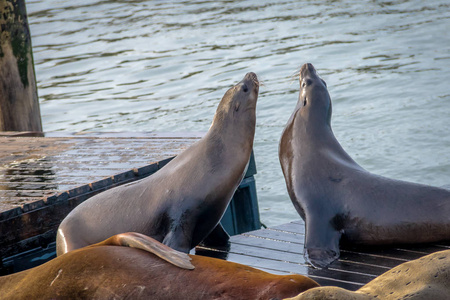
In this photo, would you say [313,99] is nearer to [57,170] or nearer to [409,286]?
[57,170]

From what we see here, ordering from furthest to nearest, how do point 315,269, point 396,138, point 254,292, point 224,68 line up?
point 224,68, point 396,138, point 315,269, point 254,292

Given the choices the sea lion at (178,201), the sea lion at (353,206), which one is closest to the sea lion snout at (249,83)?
the sea lion at (178,201)

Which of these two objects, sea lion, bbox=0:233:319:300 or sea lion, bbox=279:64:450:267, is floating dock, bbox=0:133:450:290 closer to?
sea lion, bbox=279:64:450:267

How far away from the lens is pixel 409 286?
1.94m

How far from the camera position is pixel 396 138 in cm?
979

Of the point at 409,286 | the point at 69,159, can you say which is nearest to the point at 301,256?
the point at 409,286

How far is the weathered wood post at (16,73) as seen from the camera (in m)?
6.83

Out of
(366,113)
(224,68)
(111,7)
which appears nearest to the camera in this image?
(366,113)

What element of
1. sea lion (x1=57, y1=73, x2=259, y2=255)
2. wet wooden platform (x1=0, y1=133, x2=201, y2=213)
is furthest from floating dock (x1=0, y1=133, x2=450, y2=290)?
sea lion (x1=57, y1=73, x2=259, y2=255)

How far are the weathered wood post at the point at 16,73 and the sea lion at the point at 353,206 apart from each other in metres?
3.76

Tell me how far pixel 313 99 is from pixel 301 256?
40.6 inches

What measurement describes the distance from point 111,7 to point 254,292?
61.3 ft

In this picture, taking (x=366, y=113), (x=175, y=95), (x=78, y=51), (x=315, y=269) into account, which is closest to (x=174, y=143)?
(x=315, y=269)

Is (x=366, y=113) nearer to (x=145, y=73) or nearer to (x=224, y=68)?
(x=224, y=68)
